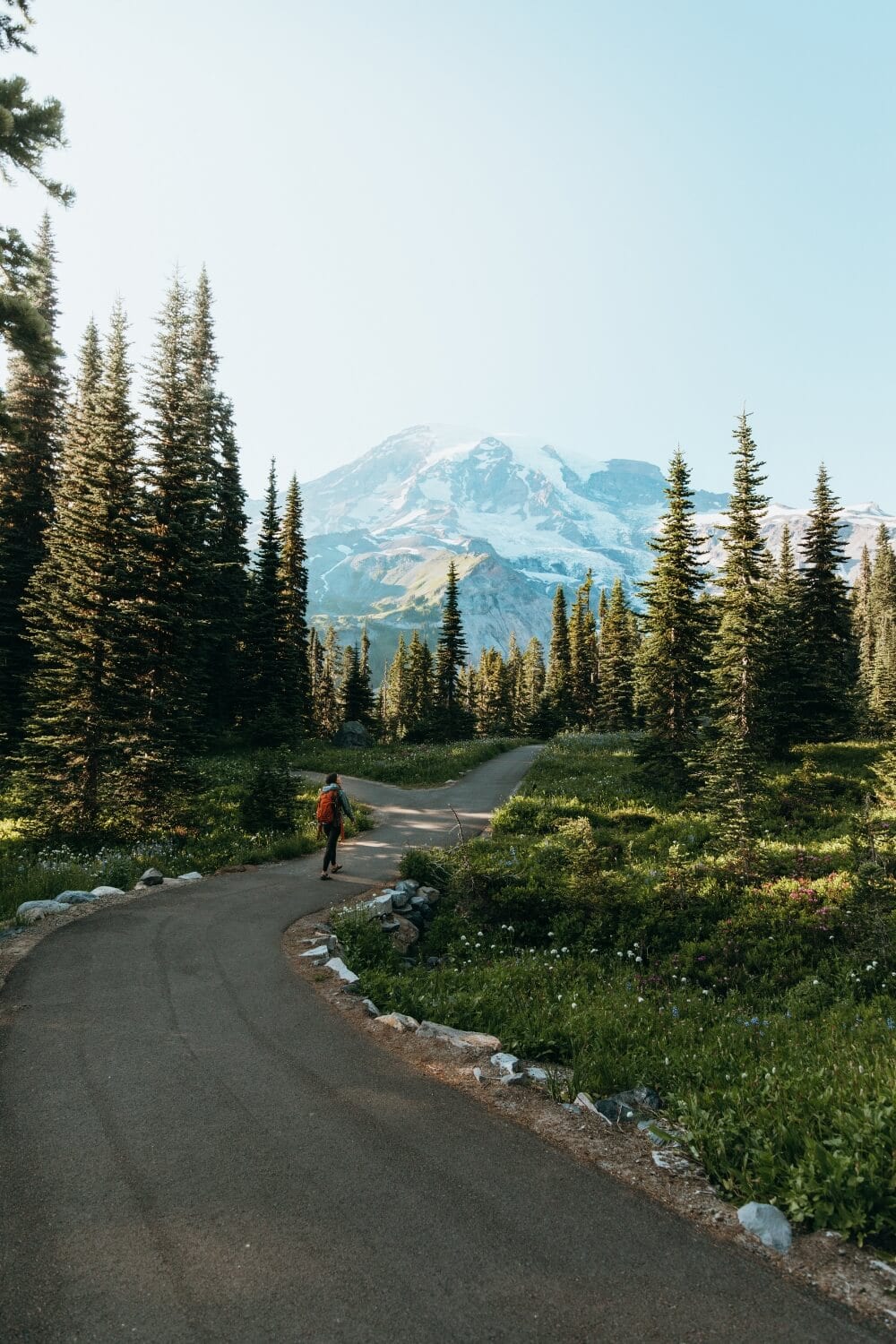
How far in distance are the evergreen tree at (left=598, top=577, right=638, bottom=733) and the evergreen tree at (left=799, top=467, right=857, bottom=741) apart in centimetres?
2417

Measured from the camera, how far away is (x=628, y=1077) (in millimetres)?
6039

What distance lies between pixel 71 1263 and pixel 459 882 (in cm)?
1050

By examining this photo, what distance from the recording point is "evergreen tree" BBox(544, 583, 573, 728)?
71188 millimetres

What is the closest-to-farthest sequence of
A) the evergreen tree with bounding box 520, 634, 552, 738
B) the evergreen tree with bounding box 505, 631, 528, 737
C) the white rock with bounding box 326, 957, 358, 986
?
the white rock with bounding box 326, 957, 358, 986
the evergreen tree with bounding box 520, 634, 552, 738
the evergreen tree with bounding box 505, 631, 528, 737

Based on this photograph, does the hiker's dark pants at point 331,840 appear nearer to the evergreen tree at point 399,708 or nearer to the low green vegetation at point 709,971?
the low green vegetation at point 709,971

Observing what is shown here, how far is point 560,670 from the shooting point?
264 feet

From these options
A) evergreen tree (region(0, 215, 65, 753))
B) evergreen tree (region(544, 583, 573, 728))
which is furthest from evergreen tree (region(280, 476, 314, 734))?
evergreen tree (region(544, 583, 573, 728))

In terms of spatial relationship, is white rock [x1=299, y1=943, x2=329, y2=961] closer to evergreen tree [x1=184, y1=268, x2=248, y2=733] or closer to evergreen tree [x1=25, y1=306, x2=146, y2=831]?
evergreen tree [x1=25, y1=306, x2=146, y2=831]

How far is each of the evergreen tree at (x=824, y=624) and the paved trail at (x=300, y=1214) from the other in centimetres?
2985

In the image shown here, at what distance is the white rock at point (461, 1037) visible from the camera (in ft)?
22.2

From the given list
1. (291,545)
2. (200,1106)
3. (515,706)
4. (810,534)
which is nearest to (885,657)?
(810,534)

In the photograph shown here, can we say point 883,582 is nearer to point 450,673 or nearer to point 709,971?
point 450,673

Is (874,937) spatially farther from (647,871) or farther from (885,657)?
(885,657)

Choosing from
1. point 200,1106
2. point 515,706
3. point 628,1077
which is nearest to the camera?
point 200,1106
